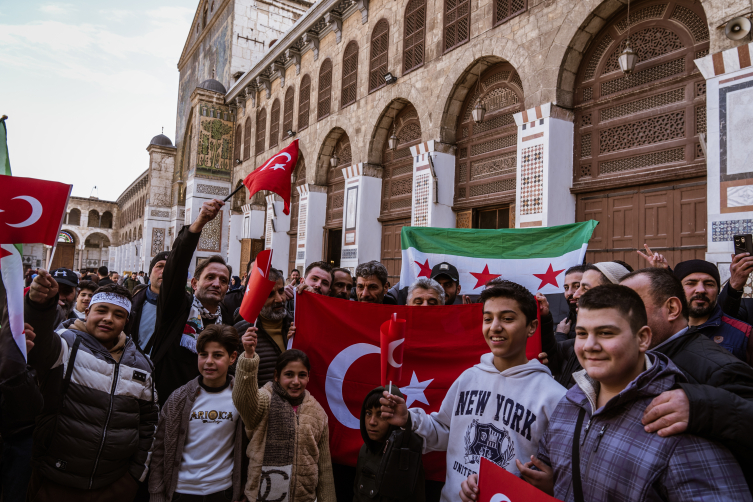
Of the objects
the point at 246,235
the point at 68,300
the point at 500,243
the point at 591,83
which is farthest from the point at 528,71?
the point at 246,235

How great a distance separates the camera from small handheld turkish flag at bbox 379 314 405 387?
2.12 m

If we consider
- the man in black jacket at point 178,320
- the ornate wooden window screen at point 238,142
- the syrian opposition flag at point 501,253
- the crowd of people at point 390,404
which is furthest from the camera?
the ornate wooden window screen at point 238,142

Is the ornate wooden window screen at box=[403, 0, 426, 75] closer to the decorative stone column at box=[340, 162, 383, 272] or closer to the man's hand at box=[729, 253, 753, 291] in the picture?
the decorative stone column at box=[340, 162, 383, 272]

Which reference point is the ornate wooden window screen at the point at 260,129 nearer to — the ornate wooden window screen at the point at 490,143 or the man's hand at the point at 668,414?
the ornate wooden window screen at the point at 490,143

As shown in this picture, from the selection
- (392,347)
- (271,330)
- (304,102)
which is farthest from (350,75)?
(392,347)

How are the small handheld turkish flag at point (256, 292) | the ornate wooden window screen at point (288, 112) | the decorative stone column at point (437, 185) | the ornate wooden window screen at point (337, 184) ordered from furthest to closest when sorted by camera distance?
the ornate wooden window screen at point (288, 112) < the ornate wooden window screen at point (337, 184) < the decorative stone column at point (437, 185) < the small handheld turkish flag at point (256, 292)

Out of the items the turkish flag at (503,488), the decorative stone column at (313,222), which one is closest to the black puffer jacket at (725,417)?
the turkish flag at (503,488)

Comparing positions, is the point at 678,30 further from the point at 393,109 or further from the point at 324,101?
the point at 324,101

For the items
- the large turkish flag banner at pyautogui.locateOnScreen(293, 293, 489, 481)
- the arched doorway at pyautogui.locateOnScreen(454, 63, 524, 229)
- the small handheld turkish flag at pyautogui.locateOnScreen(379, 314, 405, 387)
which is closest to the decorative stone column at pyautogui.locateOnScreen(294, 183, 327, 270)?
the arched doorway at pyautogui.locateOnScreen(454, 63, 524, 229)

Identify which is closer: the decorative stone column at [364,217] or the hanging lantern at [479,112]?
the hanging lantern at [479,112]

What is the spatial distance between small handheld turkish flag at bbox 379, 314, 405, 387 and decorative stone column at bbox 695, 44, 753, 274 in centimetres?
526

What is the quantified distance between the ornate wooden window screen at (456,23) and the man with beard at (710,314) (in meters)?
8.02

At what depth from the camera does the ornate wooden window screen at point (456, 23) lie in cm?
1018

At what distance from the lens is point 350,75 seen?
46.5ft
